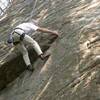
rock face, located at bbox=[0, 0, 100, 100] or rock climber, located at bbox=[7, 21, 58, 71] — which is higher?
rock climber, located at bbox=[7, 21, 58, 71]

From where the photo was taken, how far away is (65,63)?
7805 millimetres

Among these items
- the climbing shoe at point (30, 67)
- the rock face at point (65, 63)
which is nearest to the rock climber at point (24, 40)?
the climbing shoe at point (30, 67)

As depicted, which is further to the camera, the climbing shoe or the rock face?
the climbing shoe

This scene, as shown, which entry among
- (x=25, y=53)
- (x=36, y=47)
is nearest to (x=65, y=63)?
(x=36, y=47)

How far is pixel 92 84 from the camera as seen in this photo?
651 centimetres

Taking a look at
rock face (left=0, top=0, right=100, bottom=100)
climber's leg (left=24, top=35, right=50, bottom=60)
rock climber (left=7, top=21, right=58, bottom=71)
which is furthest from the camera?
rock climber (left=7, top=21, right=58, bottom=71)

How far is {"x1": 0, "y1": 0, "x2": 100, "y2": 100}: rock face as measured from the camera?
6.87 metres

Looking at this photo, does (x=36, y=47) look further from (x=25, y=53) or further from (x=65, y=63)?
(x=65, y=63)

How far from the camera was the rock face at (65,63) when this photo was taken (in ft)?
22.5

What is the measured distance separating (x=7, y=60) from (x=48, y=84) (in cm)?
246

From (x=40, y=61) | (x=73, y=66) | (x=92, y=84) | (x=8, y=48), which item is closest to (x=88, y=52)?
(x=73, y=66)

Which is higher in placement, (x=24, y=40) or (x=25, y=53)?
(x=24, y=40)

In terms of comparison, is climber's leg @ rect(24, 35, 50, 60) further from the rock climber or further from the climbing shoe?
the climbing shoe

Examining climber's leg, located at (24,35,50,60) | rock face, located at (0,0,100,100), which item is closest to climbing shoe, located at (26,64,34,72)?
rock face, located at (0,0,100,100)
